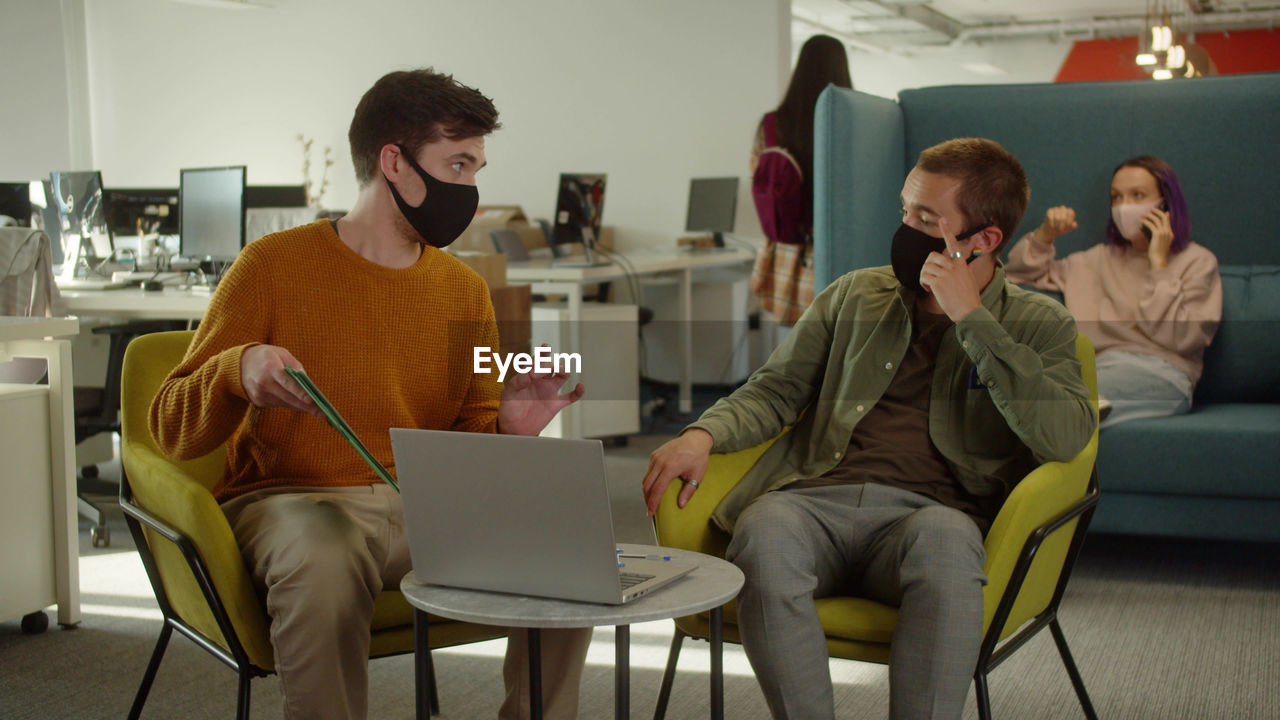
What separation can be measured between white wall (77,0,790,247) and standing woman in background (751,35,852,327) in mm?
2485

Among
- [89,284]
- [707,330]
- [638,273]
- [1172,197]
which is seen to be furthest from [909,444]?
[707,330]

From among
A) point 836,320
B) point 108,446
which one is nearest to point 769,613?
point 836,320

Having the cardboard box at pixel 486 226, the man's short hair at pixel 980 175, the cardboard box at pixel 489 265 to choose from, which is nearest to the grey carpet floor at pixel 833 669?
the man's short hair at pixel 980 175

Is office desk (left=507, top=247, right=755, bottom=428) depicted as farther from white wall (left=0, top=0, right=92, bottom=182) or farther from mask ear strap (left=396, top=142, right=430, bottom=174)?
white wall (left=0, top=0, right=92, bottom=182)

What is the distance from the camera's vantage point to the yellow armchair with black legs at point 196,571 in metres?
1.62

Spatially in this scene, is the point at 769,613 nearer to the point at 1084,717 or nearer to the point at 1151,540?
the point at 1084,717

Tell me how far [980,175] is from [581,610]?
1.09 meters

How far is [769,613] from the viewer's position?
5.25 ft

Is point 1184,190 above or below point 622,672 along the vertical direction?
above

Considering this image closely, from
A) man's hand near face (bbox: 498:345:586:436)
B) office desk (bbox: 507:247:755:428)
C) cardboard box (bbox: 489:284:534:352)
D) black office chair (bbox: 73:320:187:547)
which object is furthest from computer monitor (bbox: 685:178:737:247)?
man's hand near face (bbox: 498:345:586:436)

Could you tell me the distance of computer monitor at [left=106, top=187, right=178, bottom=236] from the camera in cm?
518

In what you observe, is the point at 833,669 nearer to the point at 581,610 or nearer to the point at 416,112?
the point at 581,610

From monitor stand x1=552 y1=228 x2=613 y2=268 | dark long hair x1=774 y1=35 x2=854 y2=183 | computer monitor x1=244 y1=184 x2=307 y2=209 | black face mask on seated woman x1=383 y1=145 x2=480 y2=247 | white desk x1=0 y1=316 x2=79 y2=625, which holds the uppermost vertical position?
dark long hair x1=774 y1=35 x2=854 y2=183

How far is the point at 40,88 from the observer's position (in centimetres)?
826
